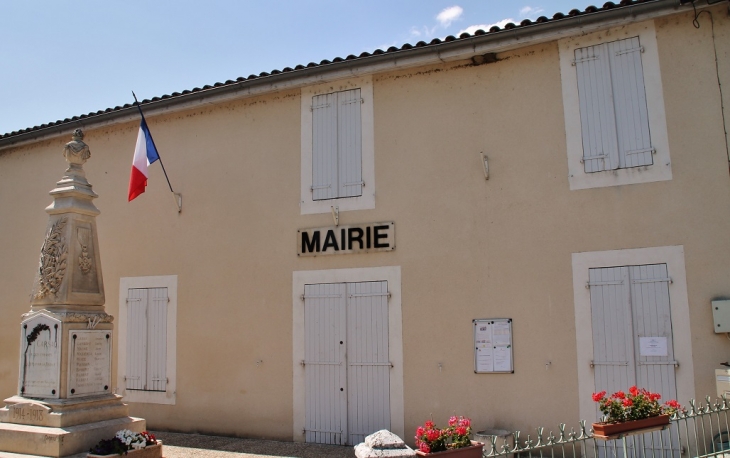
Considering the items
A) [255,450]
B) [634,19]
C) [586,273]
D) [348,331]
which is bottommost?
[255,450]

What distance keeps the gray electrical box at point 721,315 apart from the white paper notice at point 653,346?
1.71 feet

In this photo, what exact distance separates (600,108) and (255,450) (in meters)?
5.78

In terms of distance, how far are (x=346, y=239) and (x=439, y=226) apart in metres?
1.24

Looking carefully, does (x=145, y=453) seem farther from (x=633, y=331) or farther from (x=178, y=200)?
(x=633, y=331)

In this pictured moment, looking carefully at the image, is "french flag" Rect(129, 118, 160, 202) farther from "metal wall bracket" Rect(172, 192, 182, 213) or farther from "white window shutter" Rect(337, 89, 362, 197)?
"white window shutter" Rect(337, 89, 362, 197)

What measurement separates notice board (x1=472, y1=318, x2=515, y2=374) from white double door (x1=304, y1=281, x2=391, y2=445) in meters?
1.14

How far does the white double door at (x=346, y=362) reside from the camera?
784cm

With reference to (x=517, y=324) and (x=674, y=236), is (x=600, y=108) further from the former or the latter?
(x=517, y=324)

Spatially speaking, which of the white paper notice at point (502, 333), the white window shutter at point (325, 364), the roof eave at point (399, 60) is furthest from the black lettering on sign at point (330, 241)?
the white paper notice at point (502, 333)

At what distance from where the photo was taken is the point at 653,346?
6.69 meters

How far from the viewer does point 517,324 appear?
7320 mm

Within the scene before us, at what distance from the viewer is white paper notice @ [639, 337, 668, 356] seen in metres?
6.65

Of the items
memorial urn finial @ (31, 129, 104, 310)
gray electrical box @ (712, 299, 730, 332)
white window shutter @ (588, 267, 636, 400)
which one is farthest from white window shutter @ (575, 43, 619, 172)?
memorial urn finial @ (31, 129, 104, 310)

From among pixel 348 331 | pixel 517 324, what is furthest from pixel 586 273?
pixel 348 331
